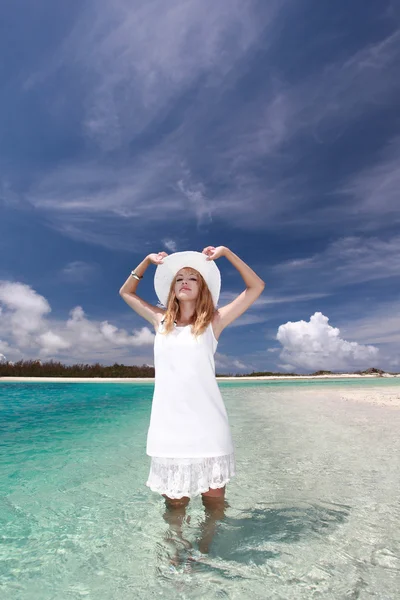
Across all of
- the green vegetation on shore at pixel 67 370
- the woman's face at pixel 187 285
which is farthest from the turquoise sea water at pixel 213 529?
the green vegetation on shore at pixel 67 370

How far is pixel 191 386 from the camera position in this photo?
2.78 m

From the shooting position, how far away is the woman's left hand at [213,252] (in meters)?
3.08

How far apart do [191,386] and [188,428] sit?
28cm

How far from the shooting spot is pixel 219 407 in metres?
2.80

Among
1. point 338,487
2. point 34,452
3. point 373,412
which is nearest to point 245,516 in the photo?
point 338,487

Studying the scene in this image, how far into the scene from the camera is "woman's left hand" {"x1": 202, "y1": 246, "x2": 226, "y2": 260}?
3085mm

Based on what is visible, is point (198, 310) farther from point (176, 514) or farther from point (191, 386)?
point (176, 514)

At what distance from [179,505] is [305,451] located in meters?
4.45

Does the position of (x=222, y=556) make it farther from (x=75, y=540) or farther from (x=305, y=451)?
(x=305, y=451)

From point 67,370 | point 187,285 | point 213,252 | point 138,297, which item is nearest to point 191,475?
point 187,285


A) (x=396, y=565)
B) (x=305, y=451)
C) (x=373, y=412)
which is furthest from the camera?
(x=373, y=412)

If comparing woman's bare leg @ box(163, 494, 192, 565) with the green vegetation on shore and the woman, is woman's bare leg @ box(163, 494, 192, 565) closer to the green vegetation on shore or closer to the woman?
the woman

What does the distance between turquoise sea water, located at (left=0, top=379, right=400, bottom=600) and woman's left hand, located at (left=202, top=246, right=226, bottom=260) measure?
199 cm

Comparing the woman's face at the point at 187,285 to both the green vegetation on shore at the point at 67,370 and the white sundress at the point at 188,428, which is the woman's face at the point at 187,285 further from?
the green vegetation on shore at the point at 67,370
